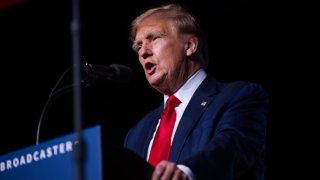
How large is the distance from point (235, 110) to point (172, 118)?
0.31 m

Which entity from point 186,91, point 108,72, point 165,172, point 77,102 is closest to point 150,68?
point 186,91

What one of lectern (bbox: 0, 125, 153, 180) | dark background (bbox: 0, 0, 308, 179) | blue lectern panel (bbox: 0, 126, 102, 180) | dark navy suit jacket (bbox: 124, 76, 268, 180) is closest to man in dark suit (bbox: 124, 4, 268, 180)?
dark navy suit jacket (bbox: 124, 76, 268, 180)

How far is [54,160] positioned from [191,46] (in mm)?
1437

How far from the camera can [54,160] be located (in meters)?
1.90

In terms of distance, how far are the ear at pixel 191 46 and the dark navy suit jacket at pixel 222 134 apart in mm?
254

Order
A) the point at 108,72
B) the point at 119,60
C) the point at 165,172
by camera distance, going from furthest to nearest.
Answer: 1. the point at 119,60
2. the point at 108,72
3. the point at 165,172

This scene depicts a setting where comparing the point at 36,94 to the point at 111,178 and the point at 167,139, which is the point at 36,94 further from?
the point at 111,178

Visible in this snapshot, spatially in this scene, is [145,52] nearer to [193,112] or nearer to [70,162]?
[193,112]

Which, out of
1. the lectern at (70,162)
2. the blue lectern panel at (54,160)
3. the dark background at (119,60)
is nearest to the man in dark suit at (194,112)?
the lectern at (70,162)

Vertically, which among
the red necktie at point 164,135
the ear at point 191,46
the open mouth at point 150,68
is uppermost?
the ear at point 191,46

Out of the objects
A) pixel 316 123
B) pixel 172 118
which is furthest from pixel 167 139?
pixel 316 123

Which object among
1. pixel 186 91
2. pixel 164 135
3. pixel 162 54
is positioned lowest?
pixel 164 135

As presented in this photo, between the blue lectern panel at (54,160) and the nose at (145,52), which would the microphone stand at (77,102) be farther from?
the nose at (145,52)

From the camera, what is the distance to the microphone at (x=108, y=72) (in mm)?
2514
